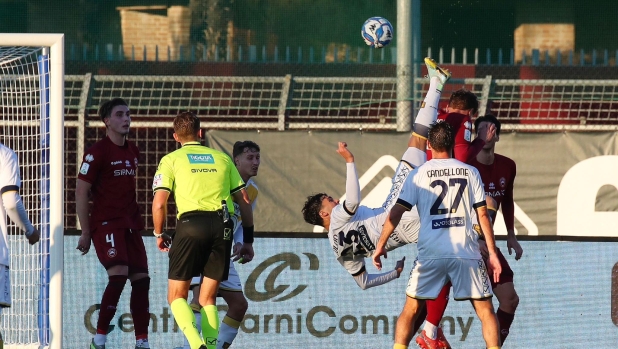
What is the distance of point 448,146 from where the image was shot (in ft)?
25.4

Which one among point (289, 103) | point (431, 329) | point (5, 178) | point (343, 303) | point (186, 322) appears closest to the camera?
point (5, 178)

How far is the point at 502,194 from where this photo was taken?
9.24m

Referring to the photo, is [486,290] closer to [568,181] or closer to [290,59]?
[568,181]

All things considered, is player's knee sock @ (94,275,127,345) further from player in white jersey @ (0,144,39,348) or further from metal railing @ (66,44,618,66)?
metal railing @ (66,44,618,66)

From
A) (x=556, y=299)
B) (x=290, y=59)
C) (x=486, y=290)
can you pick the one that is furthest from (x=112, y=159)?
(x=290, y=59)

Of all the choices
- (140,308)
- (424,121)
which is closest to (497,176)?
(424,121)

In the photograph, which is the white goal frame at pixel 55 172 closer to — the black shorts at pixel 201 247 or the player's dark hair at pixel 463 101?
the black shorts at pixel 201 247

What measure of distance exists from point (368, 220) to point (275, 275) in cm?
153

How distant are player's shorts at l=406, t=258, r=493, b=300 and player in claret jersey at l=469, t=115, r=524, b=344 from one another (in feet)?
4.22

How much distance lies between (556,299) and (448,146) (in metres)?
2.90

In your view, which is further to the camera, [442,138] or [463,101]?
[463,101]

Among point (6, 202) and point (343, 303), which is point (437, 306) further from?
point (6, 202)

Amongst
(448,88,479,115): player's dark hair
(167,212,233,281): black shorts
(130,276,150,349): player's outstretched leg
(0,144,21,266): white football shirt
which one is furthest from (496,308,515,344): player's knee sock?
(0,144,21,266): white football shirt

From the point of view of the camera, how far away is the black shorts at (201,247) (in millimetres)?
7918
